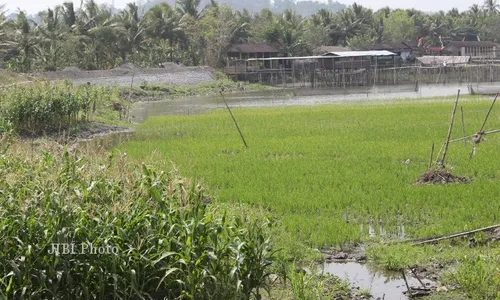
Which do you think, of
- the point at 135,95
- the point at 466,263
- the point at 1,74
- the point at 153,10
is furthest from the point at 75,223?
the point at 153,10

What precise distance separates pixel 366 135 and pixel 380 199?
753cm

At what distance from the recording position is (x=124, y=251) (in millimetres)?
5371

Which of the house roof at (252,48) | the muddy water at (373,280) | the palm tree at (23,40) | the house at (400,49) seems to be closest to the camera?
the muddy water at (373,280)

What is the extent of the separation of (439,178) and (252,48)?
149 feet

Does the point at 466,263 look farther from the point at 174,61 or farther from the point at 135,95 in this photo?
the point at 174,61

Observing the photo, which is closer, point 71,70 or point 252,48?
point 71,70

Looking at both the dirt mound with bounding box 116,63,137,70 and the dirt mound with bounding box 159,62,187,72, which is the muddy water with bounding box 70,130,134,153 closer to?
the dirt mound with bounding box 116,63,137,70

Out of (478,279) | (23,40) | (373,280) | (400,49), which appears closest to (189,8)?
(400,49)

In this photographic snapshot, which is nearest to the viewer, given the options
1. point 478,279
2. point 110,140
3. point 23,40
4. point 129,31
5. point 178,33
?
point 478,279

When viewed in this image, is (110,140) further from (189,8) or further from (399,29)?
(399,29)

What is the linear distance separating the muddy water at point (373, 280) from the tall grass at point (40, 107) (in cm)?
1209

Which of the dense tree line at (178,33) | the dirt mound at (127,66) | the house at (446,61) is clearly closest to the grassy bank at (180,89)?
the dirt mound at (127,66)

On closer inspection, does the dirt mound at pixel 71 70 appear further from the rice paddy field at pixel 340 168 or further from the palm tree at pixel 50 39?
the rice paddy field at pixel 340 168

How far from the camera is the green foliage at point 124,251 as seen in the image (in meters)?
5.29
